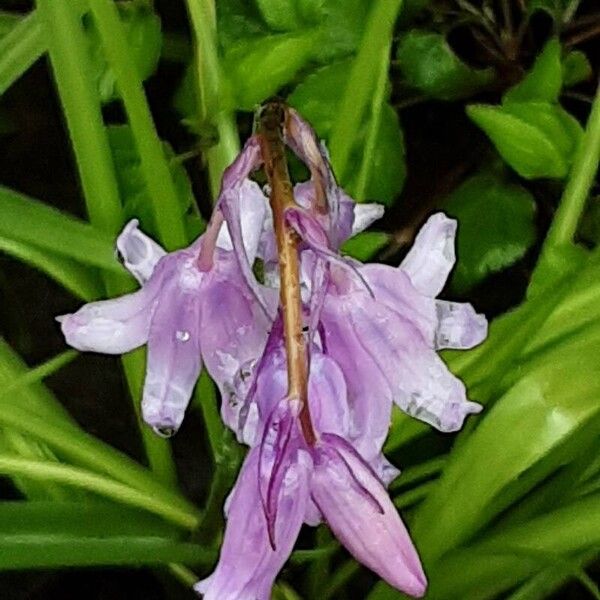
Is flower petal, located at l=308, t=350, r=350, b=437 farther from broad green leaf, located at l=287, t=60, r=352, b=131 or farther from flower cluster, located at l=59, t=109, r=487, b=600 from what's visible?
broad green leaf, located at l=287, t=60, r=352, b=131

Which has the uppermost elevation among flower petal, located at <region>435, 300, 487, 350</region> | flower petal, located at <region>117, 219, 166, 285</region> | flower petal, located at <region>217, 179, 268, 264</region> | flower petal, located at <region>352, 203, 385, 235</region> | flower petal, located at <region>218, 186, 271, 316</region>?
flower petal, located at <region>218, 186, 271, 316</region>

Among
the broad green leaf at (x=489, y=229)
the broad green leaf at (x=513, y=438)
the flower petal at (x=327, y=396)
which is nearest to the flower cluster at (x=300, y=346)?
the flower petal at (x=327, y=396)

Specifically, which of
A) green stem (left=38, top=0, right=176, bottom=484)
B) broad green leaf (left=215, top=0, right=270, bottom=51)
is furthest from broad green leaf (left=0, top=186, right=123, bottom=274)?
broad green leaf (left=215, top=0, right=270, bottom=51)

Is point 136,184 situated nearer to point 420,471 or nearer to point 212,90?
point 212,90

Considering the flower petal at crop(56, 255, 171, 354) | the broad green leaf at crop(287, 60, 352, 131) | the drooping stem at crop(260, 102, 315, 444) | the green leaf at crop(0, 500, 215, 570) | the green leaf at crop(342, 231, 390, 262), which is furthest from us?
the broad green leaf at crop(287, 60, 352, 131)

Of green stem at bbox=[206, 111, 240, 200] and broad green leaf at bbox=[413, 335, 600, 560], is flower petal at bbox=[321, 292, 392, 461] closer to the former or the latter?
broad green leaf at bbox=[413, 335, 600, 560]

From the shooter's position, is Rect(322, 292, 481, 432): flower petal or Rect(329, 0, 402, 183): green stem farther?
Rect(329, 0, 402, 183): green stem

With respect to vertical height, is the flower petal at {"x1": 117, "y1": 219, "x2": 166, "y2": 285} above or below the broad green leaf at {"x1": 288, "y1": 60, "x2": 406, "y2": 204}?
above

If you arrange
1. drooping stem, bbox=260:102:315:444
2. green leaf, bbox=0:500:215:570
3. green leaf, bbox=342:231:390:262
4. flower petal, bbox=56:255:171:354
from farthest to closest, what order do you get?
green leaf, bbox=342:231:390:262
green leaf, bbox=0:500:215:570
flower petal, bbox=56:255:171:354
drooping stem, bbox=260:102:315:444
